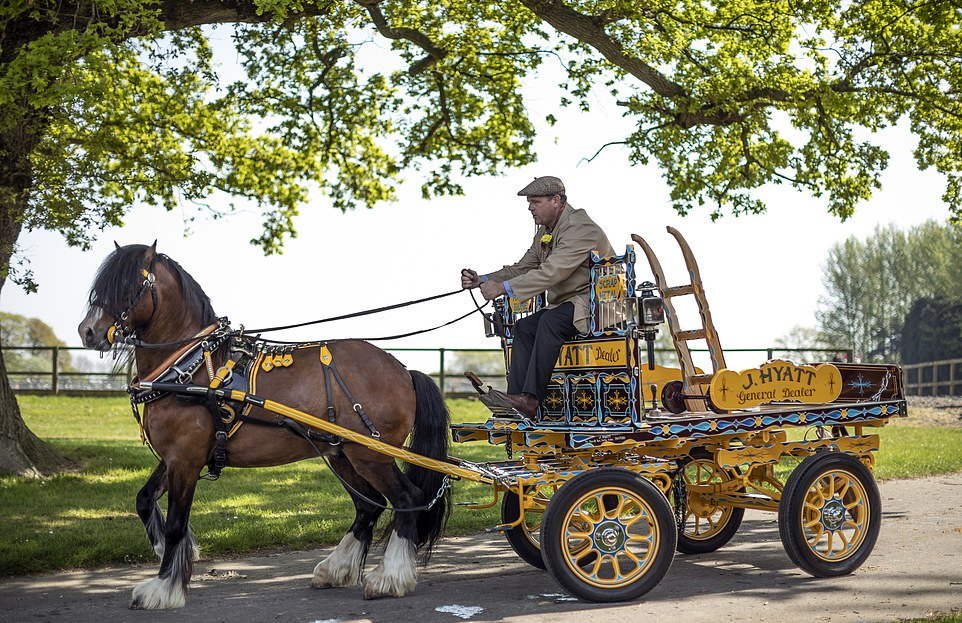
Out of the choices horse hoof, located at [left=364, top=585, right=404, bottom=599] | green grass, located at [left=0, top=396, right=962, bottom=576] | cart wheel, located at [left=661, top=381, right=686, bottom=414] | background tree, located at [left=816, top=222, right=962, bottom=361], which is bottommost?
Answer: horse hoof, located at [left=364, top=585, right=404, bottom=599]

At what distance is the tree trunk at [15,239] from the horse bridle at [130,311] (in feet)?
18.0

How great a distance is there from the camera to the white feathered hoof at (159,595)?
619 centimetres

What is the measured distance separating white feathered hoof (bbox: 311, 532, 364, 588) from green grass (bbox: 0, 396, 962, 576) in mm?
1899

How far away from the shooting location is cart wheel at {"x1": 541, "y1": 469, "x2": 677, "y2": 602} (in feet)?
20.2

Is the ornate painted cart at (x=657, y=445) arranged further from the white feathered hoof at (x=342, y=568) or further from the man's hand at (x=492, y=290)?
the white feathered hoof at (x=342, y=568)

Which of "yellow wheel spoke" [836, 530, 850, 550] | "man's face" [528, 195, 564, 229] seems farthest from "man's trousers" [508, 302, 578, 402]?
"yellow wheel spoke" [836, 530, 850, 550]

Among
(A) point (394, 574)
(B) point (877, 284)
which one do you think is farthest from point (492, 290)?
(B) point (877, 284)

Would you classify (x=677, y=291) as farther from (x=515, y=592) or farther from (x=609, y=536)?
(x=515, y=592)

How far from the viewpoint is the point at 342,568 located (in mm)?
6895

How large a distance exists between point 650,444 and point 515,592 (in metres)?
1.41

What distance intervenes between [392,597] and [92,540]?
135 inches

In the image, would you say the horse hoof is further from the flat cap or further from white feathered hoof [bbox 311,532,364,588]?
the flat cap

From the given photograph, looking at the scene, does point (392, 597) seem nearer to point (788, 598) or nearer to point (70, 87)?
point (788, 598)

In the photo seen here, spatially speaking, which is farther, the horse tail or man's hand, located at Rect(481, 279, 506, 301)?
the horse tail
